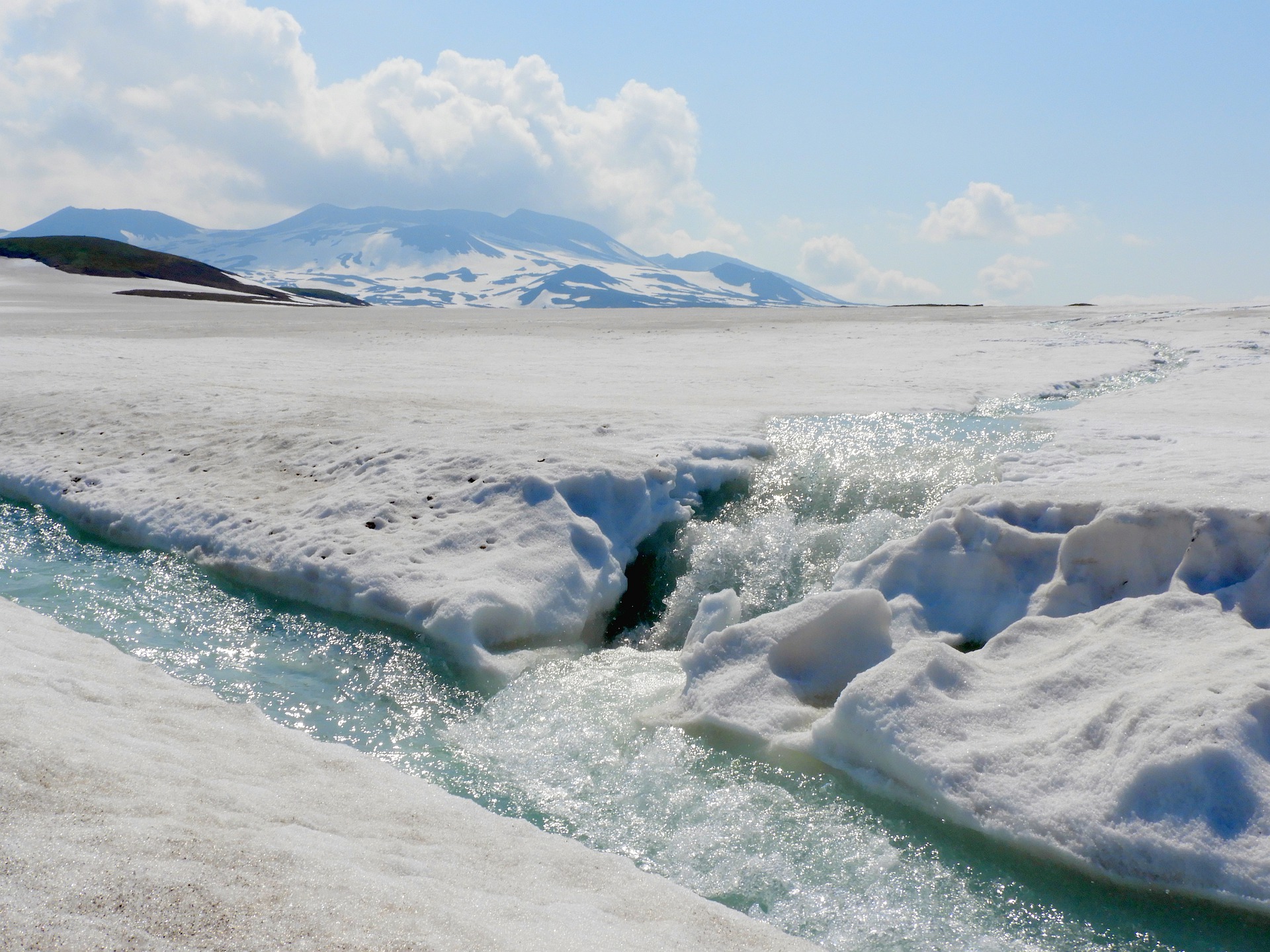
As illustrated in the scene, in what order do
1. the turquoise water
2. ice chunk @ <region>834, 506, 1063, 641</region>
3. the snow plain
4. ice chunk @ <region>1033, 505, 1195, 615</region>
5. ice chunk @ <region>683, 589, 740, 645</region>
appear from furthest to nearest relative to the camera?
the turquoise water
ice chunk @ <region>683, 589, 740, 645</region>
ice chunk @ <region>834, 506, 1063, 641</region>
ice chunk @ <region>1033, 505, 1195, 615</region>
the snow plain

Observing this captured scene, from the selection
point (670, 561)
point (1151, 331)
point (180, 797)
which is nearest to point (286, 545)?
point (670, 561)

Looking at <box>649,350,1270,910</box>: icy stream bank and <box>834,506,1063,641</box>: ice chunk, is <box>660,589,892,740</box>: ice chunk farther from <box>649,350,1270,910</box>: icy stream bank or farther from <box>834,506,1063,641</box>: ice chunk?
<box>834,506,1063,641</box>: ice chunk

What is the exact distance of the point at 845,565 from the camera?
8766 millimetres

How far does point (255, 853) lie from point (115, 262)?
96.4 metres

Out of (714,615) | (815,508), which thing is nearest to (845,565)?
(815,508)

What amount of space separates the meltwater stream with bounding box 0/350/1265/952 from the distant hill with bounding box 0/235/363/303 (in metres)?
71.7

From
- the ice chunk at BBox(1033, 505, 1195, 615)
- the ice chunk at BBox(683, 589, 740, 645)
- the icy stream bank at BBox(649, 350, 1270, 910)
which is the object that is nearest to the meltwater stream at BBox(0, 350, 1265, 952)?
the icy stream bank at BBox(649, 350, 1270, 910)

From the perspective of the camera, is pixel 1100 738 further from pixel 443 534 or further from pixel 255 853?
pixel 443 534

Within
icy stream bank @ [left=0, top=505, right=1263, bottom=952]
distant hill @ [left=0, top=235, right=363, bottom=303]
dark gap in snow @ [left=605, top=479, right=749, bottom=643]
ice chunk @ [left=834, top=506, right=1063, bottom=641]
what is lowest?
icy stream bank @ [left=0, top=505, right=1263, bottom=952]

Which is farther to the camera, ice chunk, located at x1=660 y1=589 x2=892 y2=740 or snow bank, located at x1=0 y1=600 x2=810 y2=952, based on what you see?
ice chunk, located at x1=660 y1=589 x2=892 y2=740

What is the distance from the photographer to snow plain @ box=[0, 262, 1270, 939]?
17.1 ft

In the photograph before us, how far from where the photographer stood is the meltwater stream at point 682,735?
467cm

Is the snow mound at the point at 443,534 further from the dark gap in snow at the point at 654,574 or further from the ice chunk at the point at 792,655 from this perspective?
the ice chunk at the point at 792,655

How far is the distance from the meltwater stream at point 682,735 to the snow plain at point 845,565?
302mm
